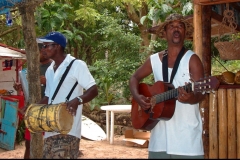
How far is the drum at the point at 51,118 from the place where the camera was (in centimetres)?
341

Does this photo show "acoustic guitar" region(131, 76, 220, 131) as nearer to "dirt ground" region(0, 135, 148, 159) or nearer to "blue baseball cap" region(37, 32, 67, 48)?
"blue baseball cap" region(37, 32, 67, 48)

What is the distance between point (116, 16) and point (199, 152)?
15.2 meters

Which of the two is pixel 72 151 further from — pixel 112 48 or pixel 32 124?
pixel 112 48

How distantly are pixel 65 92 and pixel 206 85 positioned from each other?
1383 mm

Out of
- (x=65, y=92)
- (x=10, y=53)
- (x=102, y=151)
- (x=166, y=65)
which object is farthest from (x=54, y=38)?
(x=10, y=53)

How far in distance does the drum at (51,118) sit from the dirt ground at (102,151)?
4286 millimetres

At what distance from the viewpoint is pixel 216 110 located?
5355 mm

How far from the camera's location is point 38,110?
3555 mm

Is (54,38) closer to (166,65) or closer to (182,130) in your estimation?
(166,65)

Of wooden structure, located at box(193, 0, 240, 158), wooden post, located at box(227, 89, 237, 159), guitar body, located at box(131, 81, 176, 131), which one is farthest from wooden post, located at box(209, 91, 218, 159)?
guitar body, located at box(131, 81, 176, 131)

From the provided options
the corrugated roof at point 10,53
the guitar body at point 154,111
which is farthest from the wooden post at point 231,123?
the corrugated roof at point 10,53

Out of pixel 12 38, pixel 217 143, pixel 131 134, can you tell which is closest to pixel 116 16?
pixel 12 38

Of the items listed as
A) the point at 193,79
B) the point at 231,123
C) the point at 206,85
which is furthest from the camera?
the point at 231,123

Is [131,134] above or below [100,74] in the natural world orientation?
below
